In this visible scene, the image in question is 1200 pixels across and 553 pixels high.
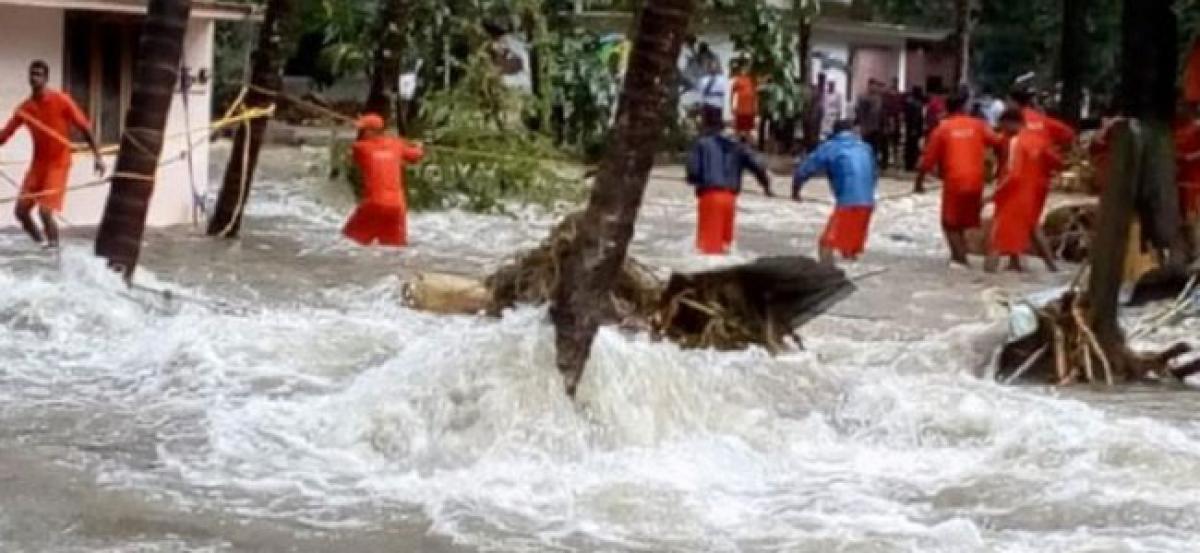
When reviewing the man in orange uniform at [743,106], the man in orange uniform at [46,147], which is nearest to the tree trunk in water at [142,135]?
the man in orange uniform at [46,147]

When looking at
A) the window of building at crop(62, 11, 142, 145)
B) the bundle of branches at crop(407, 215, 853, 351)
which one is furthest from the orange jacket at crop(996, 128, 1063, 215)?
the window of building at crop(62, 11, 142, 145)

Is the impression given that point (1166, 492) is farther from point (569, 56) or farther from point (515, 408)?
point (569, 56)

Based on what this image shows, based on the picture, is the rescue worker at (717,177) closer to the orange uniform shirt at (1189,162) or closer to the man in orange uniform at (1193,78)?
the orange uniform shirt at (1189,162)

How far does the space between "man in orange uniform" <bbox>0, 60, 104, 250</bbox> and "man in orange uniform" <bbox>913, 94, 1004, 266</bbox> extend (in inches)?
284

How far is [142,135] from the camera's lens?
587 inches

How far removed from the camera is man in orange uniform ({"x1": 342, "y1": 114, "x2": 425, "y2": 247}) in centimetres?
1842

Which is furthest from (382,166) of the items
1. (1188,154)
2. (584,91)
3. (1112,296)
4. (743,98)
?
(743,98)

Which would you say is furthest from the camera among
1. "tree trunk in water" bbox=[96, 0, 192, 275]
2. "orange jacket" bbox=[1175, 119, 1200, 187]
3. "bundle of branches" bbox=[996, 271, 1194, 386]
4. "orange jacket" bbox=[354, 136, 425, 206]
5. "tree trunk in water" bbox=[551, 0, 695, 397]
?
"orange jacket" bbox=[1175, 119, 1200, 187]

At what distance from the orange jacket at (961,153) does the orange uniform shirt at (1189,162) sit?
1838mm

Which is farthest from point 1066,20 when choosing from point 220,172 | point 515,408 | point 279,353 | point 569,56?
point 515,408

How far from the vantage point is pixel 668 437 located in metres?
10.5

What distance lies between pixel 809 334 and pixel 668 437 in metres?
4.43

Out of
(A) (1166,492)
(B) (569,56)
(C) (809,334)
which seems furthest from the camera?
(B) (569,56)

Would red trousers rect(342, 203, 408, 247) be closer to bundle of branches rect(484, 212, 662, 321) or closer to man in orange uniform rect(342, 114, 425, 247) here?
man in orange uniform rect(342, 114, 425, 247)
